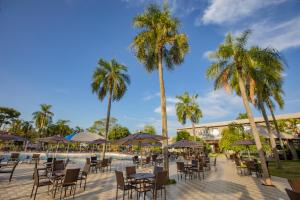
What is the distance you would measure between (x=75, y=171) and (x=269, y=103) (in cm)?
2118

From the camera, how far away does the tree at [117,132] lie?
5572cm

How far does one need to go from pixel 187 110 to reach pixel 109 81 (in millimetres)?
17493

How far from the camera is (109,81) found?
749 inches

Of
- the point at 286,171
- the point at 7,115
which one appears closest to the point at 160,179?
the point at 286,171

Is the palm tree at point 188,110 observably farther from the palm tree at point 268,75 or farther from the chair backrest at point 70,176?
the chair backrest at point 70,176

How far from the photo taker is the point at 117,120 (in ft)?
197

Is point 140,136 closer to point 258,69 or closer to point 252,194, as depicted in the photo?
point 252,194

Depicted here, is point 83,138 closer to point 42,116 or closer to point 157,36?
point 157,36

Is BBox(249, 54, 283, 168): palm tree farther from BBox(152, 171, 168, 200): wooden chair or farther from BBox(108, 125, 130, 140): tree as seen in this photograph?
BBox(108, 125, 130, 140): tree

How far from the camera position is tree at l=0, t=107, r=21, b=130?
147 ft

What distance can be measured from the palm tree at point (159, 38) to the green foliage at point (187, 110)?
21184mm

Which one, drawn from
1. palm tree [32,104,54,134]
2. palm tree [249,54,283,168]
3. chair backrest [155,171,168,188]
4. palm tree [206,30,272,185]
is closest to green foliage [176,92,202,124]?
palm tree [249,54,283,168]

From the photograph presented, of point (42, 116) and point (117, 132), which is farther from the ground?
point (42, 116)

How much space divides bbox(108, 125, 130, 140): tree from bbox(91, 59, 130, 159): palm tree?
128 feet
